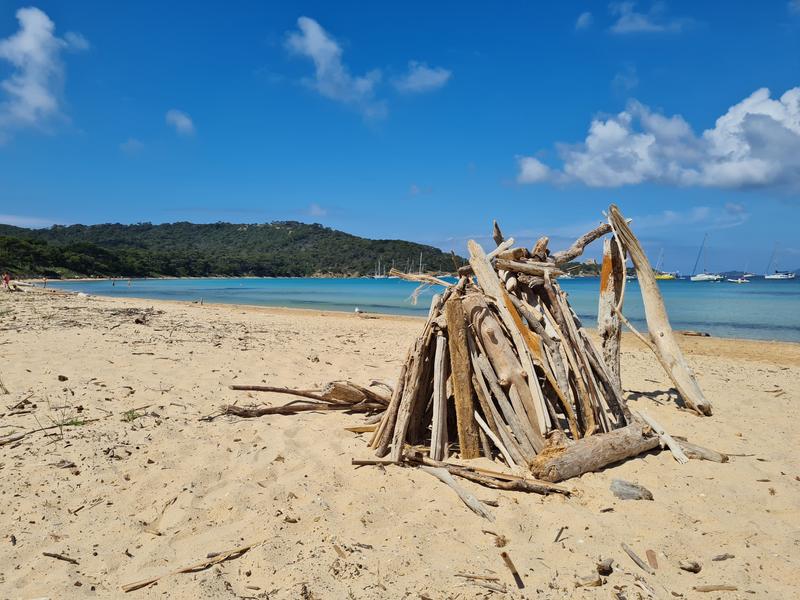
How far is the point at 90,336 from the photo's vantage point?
10031 mm

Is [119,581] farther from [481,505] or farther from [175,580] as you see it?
[481,505]

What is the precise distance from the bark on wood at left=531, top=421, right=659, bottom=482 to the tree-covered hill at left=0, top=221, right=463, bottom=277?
4002 cm

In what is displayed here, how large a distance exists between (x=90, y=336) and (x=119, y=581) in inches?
336

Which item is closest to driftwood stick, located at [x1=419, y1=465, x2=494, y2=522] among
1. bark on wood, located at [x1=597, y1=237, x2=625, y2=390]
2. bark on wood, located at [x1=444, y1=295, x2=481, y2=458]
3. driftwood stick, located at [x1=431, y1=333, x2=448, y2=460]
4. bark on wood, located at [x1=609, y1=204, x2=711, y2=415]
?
driftwood stick, located at [x1=431, y1=333, x2=448, y2=460]

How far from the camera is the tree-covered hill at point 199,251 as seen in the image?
6988 centimetres

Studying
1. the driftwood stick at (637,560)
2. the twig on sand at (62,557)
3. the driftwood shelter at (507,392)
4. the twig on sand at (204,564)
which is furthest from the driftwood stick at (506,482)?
the twig on sand at (62,557)

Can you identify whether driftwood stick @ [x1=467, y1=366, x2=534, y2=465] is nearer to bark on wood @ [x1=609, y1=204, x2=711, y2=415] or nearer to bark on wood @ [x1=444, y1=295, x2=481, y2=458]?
bark on wood @ [x1=444, y1=295, x2=481, y2=458]

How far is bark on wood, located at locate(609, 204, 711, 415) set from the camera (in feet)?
22.4

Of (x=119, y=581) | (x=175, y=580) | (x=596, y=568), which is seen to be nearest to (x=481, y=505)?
(x=596, y=568)

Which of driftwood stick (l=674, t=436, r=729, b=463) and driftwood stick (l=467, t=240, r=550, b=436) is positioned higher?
driftwood stick (l=467, t=240, r=550, b=436)

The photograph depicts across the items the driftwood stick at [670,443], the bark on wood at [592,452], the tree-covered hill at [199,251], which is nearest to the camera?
the bark on wood at [592,452]

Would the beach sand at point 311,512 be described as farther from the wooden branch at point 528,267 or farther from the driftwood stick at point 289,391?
the wooden branch at point 528,267

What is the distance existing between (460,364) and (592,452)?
4.72ft

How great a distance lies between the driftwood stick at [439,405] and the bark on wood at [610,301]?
2.92m
